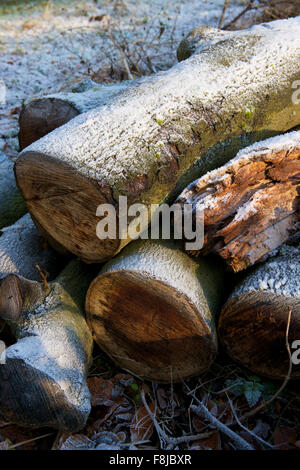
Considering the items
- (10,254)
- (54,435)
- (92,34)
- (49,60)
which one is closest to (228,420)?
(54,435)

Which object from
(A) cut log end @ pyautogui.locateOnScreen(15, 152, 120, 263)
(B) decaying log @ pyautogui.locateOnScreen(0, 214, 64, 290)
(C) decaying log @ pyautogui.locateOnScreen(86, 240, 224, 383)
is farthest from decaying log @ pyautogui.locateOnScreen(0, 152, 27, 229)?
(C) decaying log @ pyautogui.locateOnScreen(86, 240, 224, 383)

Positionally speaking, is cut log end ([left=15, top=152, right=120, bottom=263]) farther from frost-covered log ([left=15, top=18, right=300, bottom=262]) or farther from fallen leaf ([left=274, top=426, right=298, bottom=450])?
fallen leaf ([left=274, top=426, right=298, bottom=450])

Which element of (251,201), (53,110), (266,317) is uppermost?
(53,110)

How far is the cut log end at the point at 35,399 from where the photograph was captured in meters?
1.73

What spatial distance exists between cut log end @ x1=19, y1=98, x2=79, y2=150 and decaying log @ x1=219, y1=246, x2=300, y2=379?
5.53 feet

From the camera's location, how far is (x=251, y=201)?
189 centimetres

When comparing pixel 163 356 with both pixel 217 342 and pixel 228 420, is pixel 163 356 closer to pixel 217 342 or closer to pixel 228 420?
pixel 217 342

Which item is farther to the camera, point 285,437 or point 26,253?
point 26,253

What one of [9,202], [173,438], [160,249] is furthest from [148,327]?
[9,202]

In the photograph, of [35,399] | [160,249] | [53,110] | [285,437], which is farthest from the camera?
[53,110]

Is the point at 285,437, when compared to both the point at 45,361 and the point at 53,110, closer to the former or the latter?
the point at 45,361

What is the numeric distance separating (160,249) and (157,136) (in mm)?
563

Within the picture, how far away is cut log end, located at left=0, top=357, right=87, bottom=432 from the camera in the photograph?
5.66 feet

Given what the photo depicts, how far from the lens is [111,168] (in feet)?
5.99
